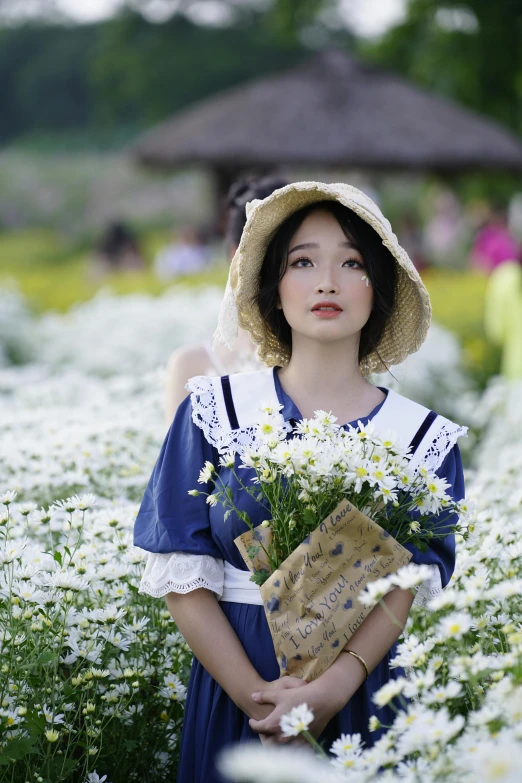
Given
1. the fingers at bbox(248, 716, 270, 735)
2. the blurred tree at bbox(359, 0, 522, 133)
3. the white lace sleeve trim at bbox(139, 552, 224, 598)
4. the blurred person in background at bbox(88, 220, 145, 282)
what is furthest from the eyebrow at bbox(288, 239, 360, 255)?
the blurred tree at bbox(359, 0, 522, 133)

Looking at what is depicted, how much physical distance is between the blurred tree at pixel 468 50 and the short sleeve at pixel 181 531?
13670mm

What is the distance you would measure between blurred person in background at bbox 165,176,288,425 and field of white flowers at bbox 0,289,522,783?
14.5 inches

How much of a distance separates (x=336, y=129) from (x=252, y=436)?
13592 millimetres

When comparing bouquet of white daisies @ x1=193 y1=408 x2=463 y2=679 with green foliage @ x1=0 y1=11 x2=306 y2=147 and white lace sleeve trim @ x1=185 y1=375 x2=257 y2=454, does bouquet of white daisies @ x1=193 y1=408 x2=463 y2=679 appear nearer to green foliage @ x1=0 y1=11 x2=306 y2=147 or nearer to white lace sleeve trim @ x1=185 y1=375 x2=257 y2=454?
white lace sleeve trim @ x1=185 y1=375 x2=257 y2=454

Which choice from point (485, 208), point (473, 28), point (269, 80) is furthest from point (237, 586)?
point (473, 28)

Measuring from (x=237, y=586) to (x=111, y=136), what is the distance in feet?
126

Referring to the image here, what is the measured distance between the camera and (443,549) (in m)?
2.04

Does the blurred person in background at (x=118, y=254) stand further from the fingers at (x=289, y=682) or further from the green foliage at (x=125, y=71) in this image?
the green foliage at (x=125, y=71)

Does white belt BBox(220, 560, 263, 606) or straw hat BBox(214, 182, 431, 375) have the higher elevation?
straw hat BBox(214, 182, 431, 375)

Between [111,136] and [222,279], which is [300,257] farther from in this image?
[111,136]

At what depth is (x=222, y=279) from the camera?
→ 1033cm

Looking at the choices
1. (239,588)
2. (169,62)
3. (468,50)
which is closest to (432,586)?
(239,588)

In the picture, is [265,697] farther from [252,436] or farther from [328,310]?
[328,310]

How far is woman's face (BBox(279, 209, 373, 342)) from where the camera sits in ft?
6.70
